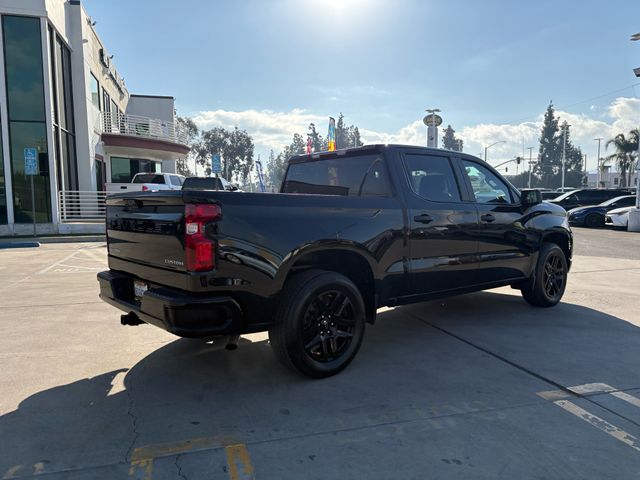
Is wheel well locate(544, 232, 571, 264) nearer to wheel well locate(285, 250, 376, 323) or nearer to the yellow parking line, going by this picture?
wheel well locate(285, 250, 376, 323)

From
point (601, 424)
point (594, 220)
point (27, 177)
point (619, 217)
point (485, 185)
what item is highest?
point (27, 177)

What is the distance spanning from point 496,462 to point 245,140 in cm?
6261

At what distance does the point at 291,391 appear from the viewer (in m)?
3.69

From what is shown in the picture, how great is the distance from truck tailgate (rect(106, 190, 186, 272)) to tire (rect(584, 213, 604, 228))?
72.4 feet

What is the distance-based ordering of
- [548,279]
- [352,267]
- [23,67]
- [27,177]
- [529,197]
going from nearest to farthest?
[352,267] < [529,197] < [548,279] < [23,67] < [27,177]

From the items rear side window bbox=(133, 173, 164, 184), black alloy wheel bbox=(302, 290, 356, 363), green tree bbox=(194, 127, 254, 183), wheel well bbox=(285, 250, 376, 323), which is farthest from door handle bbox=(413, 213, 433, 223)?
green tree bbox=(194, 127, 254, 183)

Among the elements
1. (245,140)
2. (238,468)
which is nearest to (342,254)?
(238,468)

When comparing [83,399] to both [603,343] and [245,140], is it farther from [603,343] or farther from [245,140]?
[245,140]

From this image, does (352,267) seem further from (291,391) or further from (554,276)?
(554,276)

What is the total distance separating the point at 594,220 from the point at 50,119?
22.9 meters

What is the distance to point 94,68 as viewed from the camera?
23344 millimetres

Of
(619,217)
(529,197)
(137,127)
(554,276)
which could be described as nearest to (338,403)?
(529,197)

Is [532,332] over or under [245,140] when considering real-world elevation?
under

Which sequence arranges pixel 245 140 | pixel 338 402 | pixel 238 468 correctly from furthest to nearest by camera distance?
pixel 245 140 < pixel 338 402 < pixel 238 468
